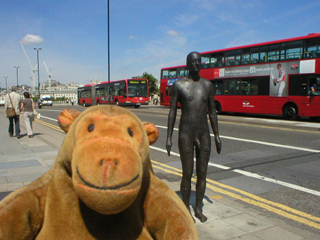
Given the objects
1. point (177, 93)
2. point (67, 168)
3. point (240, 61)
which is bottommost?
point (67, 168)

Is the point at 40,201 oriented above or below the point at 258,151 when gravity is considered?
above

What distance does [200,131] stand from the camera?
361 cm

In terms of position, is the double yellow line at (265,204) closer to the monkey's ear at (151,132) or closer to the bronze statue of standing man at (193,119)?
the bronze statue of standing man at (193,119)

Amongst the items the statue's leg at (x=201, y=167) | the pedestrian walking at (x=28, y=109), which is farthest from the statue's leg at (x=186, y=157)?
the pedestrian walking at (x=28, y=109)

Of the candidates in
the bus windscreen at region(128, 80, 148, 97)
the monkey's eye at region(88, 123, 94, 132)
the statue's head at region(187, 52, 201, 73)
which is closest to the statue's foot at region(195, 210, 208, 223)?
the statue's head at region(187, 52, 201, 73)

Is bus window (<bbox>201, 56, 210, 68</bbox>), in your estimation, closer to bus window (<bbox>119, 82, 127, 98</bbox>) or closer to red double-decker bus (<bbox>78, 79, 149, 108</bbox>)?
red double-decker bus (<bbox>78, 79, 149, 108</bbox>)

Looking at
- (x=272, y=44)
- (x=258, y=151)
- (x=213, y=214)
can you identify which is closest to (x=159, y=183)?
(x=213, y=214)

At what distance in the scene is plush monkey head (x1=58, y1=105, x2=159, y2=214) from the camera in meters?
1.39

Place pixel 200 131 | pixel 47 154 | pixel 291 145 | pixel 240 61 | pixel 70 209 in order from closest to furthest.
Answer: pixel 70 209, pixel 200 131, pixel 47 154, pixel 291 145, pixel 240 61

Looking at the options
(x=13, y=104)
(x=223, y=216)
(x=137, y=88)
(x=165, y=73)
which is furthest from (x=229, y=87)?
(x=223, y=216)

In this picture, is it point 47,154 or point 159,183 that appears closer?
point 159,183

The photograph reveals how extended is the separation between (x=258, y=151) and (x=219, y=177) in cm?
301

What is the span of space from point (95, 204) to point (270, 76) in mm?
17607

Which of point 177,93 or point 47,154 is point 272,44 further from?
point 177,93
